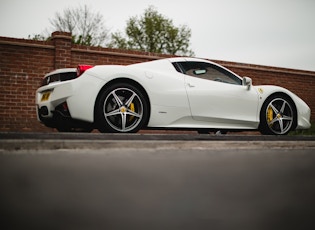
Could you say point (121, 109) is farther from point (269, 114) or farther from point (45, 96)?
point (269, 114)

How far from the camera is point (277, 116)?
541cm

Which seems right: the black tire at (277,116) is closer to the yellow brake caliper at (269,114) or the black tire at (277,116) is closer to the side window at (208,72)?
the yellow brake caliper at (269,114)

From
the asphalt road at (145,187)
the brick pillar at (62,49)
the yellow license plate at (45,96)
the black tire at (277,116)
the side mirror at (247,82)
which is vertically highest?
the brick pillar at (62,49)

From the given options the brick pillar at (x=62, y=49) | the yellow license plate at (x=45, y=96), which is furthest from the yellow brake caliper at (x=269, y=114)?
the brick pillar at (x=62, y=49)

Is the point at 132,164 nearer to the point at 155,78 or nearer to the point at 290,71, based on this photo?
the point at 155,78

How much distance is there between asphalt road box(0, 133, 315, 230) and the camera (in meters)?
1.32

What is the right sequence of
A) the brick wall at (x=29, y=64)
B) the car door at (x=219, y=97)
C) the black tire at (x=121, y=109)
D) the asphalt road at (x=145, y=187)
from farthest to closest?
1. the brick wall at (x=29, y=64)
2. the car door at (x=219, y=97)
3. the black tire at (x=121, y=109)
4. the asphalt road at (x=145, y=187)

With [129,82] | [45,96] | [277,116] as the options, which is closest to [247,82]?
[277,116]

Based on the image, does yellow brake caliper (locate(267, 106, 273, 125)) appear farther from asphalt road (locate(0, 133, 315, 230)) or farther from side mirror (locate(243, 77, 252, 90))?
asphalt road (locate(0, 133, 315, 230))

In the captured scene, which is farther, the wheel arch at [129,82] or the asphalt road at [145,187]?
the wheel arch at [129,82]

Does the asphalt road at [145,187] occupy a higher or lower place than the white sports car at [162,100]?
lower

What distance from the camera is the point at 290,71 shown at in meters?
12.3

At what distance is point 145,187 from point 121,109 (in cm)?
273

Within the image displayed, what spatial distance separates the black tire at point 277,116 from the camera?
17.4 ft
